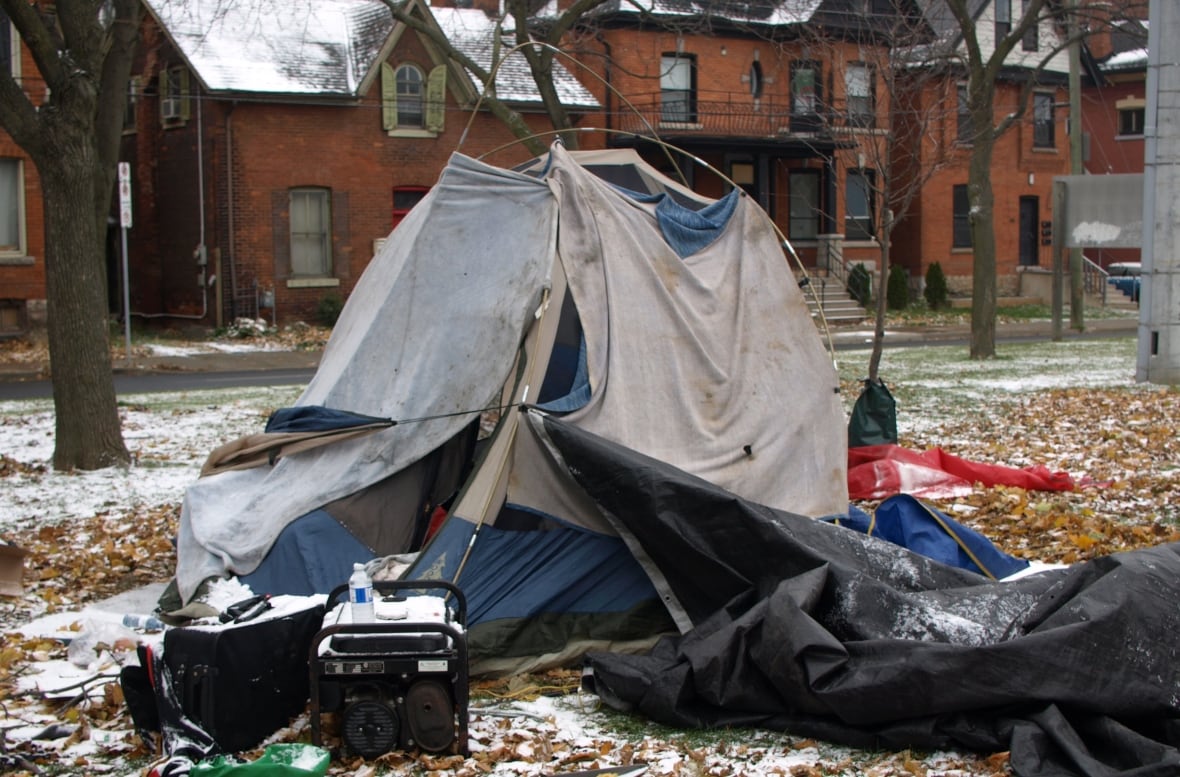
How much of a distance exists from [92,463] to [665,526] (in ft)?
22.2

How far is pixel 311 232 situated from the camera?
2756 centimetres

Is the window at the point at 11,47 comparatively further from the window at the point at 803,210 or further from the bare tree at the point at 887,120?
the window at the point at 803,210

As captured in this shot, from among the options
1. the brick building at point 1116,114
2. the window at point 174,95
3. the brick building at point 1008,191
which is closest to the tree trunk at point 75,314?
the window at point 174,95

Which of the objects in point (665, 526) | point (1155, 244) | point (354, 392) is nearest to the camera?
point (665, 526)

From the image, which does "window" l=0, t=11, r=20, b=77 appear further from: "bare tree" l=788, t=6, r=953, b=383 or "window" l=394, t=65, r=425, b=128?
"bare tree" l=788, t=6, r=953, b=383

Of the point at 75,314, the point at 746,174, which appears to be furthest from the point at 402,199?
the point at 75,314

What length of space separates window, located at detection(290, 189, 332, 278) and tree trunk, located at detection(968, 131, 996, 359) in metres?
13.6

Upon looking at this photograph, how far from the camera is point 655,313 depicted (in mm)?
7246

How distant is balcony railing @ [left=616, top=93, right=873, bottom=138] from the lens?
30844 mm

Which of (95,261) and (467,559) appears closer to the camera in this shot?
(467,559)

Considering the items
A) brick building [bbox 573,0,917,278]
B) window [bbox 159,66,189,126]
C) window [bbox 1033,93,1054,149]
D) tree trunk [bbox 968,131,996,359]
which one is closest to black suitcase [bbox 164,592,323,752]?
tree trunk [bbox 968,131,996,359]

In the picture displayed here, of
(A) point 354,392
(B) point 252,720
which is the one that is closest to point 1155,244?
(A) point 354,392

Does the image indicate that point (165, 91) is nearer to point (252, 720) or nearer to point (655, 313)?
point (655, 313)

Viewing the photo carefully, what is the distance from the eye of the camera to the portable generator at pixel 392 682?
15.7 feet
